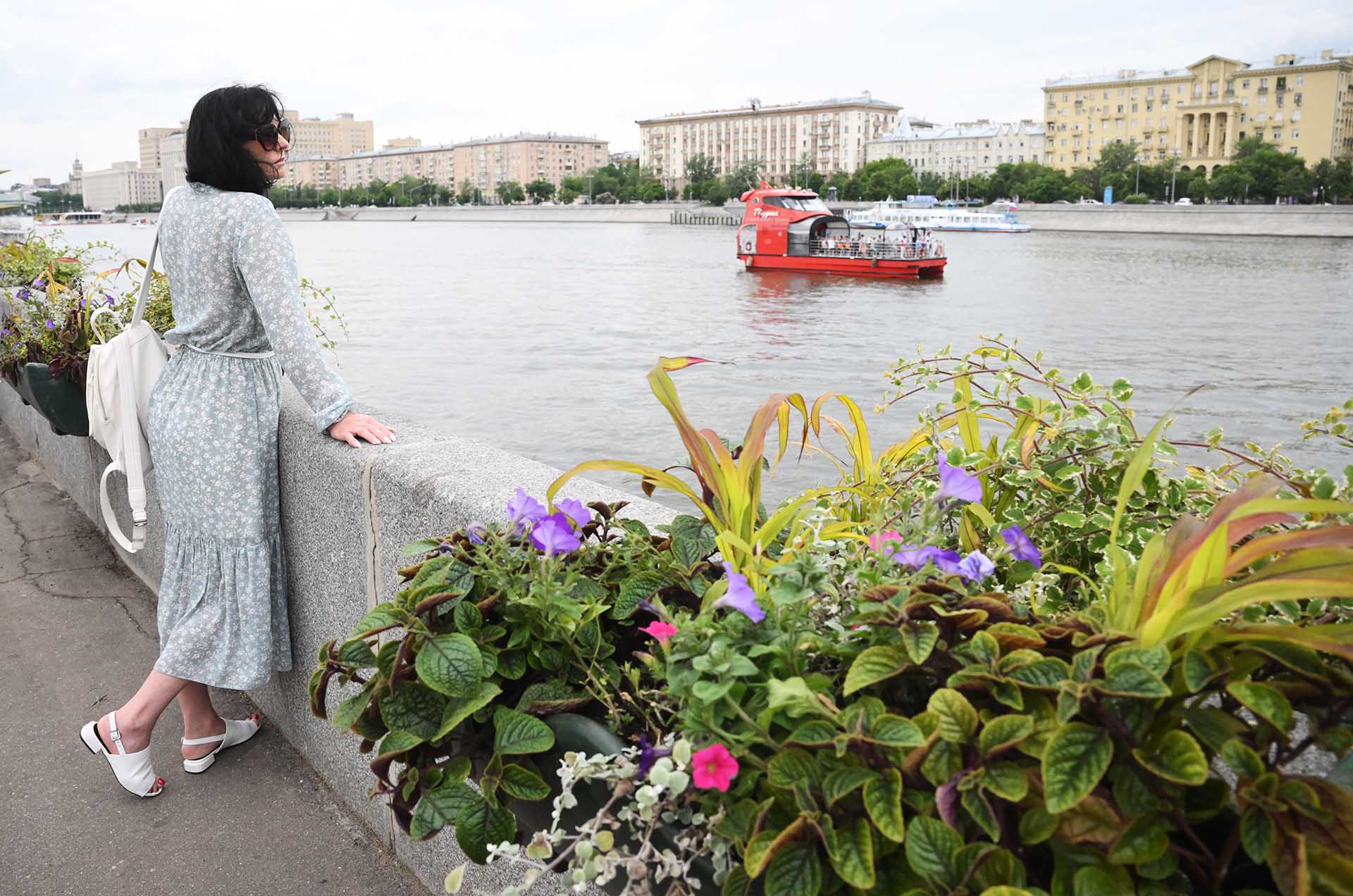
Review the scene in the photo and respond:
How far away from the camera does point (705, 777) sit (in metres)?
0.98

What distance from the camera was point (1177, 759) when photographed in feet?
2.77

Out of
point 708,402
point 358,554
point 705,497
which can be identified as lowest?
point 708,402

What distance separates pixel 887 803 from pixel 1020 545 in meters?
0.41

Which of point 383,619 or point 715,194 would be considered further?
point 715,194

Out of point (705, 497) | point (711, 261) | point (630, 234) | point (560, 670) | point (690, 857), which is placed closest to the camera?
point (690, 857)

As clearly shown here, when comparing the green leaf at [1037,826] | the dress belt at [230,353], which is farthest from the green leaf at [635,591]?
the dress belt at [230,353]

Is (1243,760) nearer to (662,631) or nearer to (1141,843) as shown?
(1141,843)

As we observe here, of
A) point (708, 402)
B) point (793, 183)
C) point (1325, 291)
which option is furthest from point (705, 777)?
point (793, 183)

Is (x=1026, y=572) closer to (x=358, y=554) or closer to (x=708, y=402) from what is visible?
(x=358, y=554)

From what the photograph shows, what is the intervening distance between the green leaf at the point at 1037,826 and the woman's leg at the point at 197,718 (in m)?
2.35

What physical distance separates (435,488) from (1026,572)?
1.10 metres

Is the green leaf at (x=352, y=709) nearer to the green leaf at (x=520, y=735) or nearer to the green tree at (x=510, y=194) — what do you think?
the green leaf at (x=520, y=735)

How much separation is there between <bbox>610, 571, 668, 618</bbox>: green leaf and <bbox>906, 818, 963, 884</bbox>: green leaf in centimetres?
52

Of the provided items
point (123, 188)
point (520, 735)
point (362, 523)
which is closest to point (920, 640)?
point (520, 735)
